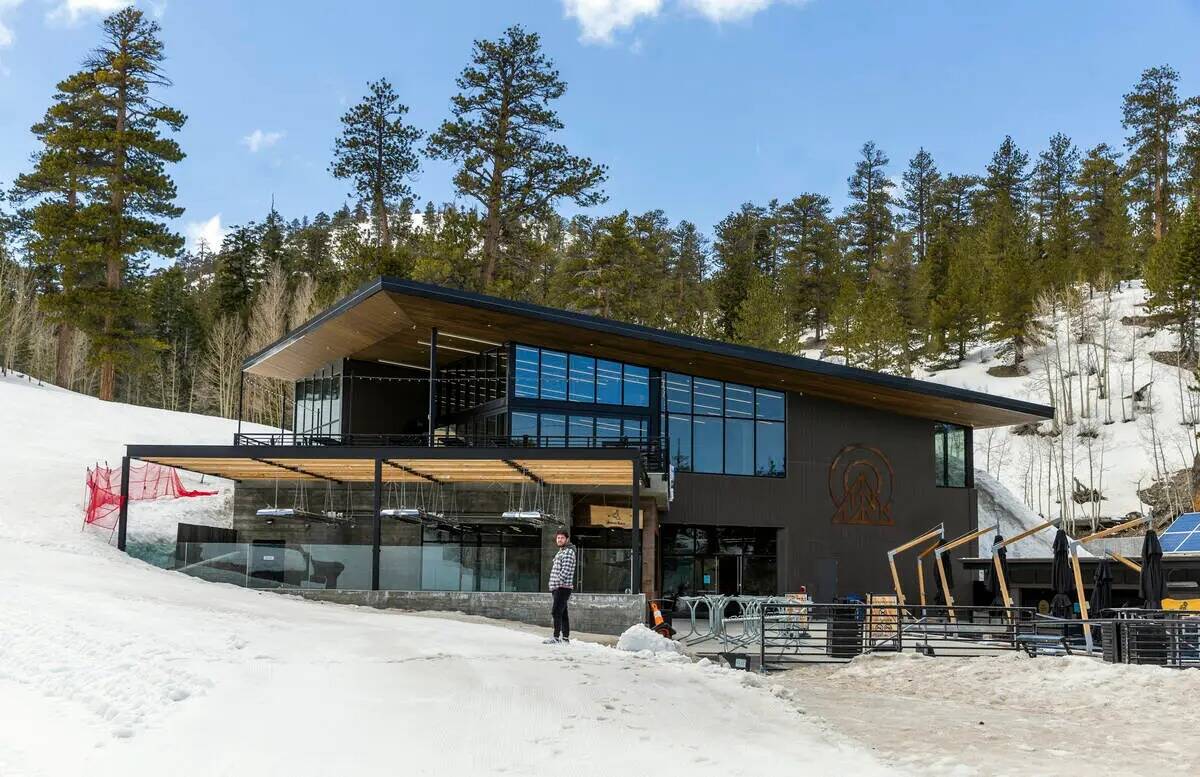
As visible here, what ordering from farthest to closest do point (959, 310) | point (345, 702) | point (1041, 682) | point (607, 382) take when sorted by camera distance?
point (959, 310)
point (607, 382)
point (1041, 682)
point (345, 702)

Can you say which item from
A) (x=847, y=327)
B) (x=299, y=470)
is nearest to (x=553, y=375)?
(x=299, y=470)

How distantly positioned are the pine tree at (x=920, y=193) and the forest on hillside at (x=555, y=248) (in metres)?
0.18

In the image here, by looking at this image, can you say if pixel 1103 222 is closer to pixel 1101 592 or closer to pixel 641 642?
pixel 1101 592

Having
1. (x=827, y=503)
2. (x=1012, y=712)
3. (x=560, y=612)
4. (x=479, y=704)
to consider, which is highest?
(x=827, y=503)

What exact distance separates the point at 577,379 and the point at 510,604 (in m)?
8.95

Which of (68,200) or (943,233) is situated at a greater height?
(943,233)

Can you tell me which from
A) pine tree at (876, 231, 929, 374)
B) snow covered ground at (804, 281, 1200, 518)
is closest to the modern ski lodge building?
snow covered ground at (804, 281, 1200, 518)

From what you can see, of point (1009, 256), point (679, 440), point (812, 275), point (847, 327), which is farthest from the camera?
point (812, 275)

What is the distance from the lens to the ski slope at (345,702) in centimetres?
777

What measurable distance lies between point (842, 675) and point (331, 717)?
33.2 feet

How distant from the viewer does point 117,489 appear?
1125 inches

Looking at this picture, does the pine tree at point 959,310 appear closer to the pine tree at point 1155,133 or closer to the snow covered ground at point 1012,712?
the pine tree at point 1155,133

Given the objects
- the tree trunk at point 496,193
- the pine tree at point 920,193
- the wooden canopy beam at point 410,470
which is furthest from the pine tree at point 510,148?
the pine tree at point 920,193

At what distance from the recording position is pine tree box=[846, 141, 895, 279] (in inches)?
3243
